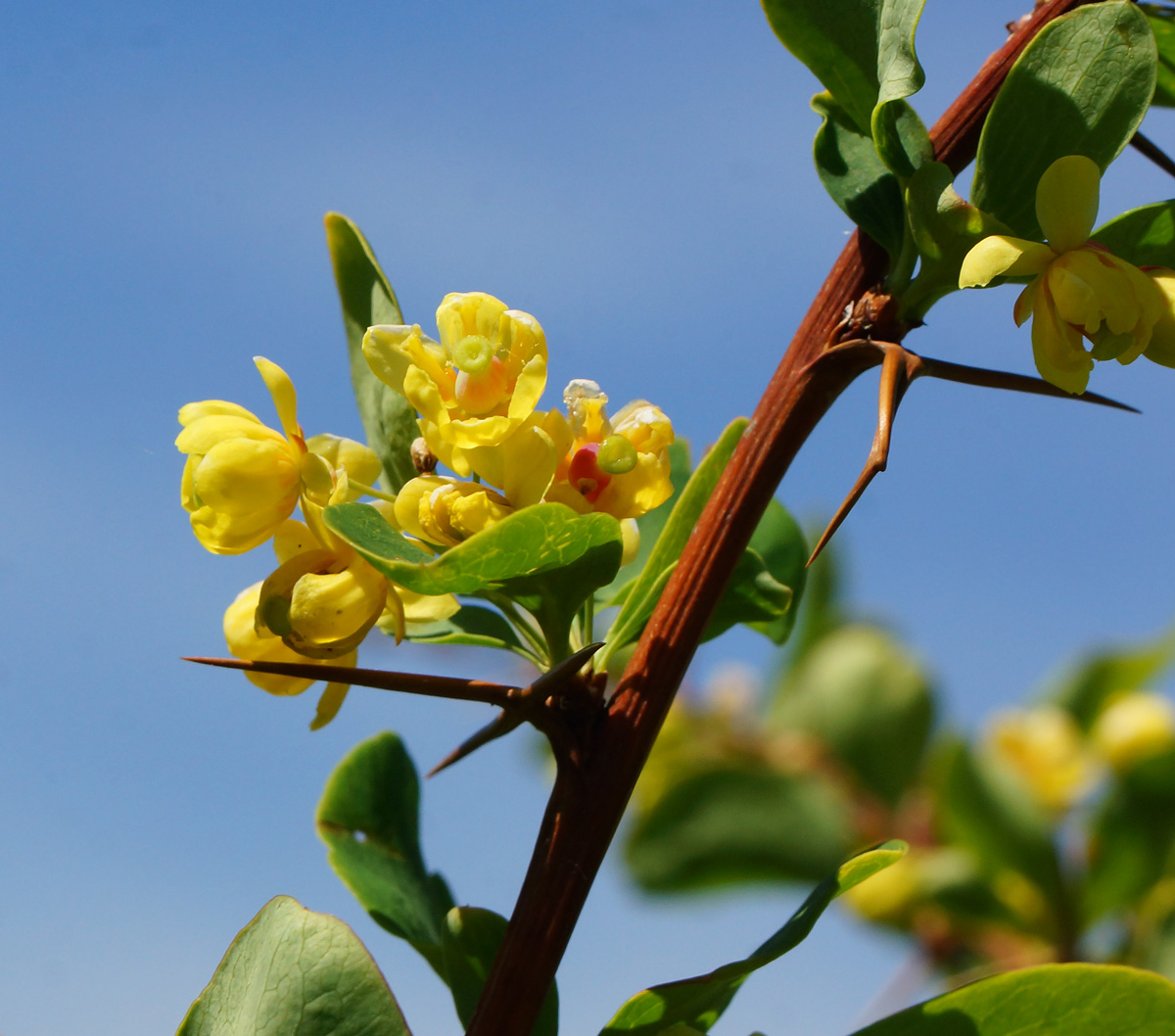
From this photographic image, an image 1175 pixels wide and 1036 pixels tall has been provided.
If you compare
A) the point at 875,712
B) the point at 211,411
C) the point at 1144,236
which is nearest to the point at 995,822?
the point at 875,712

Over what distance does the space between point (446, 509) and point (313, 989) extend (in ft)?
1.06

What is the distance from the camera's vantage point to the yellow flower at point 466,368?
70cm

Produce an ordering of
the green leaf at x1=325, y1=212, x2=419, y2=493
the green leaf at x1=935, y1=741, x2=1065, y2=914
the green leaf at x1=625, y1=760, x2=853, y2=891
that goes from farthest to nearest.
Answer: the green leaf at x1=625, y1=760, x2=853, y2=891
the green leaf at x1=935, y1=741, x2=1065, y2=914
the green leaf at x1=325, y1=212, x2=419, y2=493

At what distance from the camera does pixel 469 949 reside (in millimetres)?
855

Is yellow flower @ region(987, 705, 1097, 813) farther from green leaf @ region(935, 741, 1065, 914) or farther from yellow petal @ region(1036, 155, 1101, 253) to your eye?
yellow petal @ region(1036, 155, 1101, 253)

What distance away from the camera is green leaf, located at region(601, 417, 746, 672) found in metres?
0.80

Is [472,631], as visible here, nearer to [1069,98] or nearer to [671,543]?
[671,543]

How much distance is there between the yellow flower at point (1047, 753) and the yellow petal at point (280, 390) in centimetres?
262

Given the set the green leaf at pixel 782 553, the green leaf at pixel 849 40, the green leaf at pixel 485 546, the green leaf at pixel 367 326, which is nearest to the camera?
the green leaf at pixel 485 546

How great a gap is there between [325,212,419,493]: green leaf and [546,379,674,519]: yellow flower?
0.15m

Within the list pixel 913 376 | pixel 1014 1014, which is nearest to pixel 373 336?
pixel 913 376

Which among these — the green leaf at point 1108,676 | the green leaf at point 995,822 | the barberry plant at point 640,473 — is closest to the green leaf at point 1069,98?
the barberry plant at point 640,473

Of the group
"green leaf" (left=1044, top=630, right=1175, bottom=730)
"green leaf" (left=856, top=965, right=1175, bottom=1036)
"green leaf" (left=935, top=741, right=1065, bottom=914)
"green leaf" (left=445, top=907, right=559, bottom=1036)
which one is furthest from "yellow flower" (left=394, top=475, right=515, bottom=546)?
"green leaf" (left=1044, top=630, right=1175, bottom=730)

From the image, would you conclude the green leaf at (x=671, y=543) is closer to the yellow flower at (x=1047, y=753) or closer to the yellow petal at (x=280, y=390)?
the yellow petal at (x=280, y=390)
